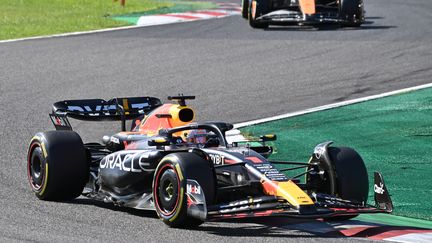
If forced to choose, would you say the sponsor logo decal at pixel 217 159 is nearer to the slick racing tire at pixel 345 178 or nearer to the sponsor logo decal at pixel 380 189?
the slick racing tire at pixel 345 178

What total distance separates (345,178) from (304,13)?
52.5ft

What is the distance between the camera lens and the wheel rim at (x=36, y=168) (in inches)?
434

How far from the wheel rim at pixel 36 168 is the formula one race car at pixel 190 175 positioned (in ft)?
0.03

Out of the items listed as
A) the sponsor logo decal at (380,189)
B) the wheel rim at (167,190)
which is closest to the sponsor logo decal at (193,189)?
the wheel rim at (167,190)

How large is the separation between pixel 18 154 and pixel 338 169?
194 inches

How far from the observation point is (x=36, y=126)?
51.7 ft

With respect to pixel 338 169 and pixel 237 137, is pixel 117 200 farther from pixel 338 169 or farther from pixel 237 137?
pixel 237 137

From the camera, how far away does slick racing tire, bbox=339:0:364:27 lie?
84.5ft

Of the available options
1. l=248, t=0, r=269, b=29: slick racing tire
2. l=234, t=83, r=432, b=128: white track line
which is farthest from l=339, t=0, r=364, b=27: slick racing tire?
l=234, t=83, r=432, b=128: white track line

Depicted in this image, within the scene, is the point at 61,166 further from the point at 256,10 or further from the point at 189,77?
the point at 256,10

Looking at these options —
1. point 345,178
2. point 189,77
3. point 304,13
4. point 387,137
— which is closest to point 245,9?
point 304,13

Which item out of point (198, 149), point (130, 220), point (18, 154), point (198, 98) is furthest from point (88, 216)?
point (198, 98)

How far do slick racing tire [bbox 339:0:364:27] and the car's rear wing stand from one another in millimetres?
13903

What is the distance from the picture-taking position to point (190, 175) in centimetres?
948
